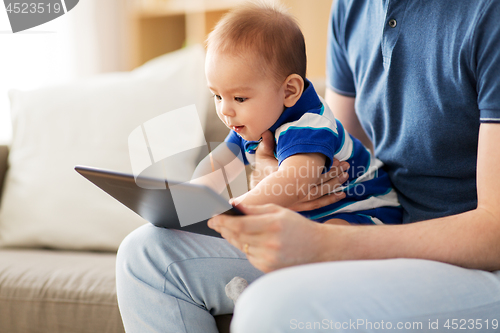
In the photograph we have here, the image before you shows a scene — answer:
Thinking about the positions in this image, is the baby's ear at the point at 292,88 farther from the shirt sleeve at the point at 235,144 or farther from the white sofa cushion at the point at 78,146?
the white sofa cushion at the point at 78,146

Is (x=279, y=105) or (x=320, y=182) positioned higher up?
(x=279, y=105)

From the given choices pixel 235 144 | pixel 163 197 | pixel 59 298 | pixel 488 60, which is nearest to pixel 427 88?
pixel 488 60

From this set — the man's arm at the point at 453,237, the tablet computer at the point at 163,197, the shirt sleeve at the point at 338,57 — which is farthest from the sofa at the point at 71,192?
the man's arm at the point at 453,237

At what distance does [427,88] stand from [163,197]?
1.71 feet

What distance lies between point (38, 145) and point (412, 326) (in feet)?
3.97

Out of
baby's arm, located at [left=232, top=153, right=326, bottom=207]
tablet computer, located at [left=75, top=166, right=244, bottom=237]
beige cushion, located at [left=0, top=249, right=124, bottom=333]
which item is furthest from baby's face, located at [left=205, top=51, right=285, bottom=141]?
beige cushion, located at [left=0, top=249, right=124, bottom=333]

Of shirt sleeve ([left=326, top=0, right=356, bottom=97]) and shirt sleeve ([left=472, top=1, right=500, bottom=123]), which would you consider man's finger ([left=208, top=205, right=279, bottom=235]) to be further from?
shirt sleeve ([left=326, top=0, right=356, bottom=97])

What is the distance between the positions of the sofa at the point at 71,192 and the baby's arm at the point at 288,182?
455 mm

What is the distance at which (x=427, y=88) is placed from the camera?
2.57 feet

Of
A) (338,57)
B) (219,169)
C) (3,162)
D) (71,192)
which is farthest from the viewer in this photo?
(3,162)

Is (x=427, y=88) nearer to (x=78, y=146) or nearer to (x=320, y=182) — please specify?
(x=320, y=182)

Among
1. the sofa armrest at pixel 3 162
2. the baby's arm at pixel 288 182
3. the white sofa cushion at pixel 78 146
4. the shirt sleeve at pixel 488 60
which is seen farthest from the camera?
the sofa armrest at pixel 3 162

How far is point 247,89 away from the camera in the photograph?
2.54 feet

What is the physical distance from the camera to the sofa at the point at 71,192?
992 millimetres
